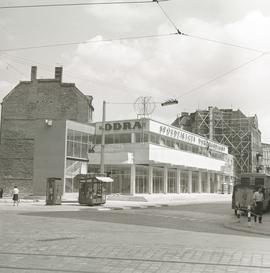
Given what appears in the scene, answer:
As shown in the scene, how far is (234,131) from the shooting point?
102562 mm

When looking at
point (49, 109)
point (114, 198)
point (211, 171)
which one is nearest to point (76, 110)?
point (49, 109)

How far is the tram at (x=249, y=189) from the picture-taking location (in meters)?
30.6

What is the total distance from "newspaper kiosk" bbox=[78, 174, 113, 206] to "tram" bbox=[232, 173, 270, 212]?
38.0 ft

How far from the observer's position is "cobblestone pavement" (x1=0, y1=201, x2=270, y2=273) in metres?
8.90

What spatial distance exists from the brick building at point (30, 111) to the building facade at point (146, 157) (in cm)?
596

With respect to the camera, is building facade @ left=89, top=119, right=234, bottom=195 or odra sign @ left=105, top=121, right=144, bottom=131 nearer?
building facade @ left=89, top=119, right=234, bottom=195

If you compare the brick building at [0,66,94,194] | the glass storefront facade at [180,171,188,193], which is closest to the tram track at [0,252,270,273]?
the brick building at [0,66,94,194]

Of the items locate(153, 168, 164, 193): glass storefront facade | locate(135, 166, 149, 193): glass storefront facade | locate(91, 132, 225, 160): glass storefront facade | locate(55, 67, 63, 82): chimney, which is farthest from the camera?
locate(55, 67, 63, 82): chimney

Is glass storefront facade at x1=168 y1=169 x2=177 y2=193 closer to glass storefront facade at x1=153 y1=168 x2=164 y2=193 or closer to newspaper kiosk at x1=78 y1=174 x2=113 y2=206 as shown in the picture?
glass storefront facade at x1=153 y1=168 x2=164 y2=193

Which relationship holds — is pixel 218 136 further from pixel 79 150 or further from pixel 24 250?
pixel 24 250

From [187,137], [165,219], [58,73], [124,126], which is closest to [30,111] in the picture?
[58,73]

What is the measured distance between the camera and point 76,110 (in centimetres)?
6806

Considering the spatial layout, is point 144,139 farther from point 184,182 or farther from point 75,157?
point 184,182

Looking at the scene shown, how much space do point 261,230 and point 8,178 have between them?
48.6 meters
